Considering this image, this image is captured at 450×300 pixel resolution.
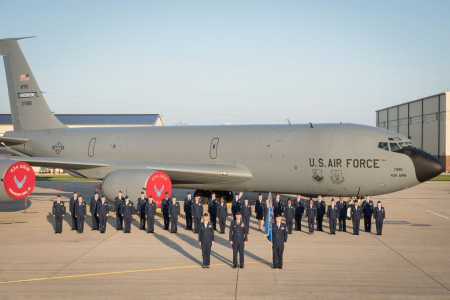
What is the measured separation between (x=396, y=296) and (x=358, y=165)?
429 inches

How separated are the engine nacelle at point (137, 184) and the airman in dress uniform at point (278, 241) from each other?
30.2 ft

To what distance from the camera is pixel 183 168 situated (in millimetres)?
23719

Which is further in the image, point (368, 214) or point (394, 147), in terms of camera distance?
point (394, 147)

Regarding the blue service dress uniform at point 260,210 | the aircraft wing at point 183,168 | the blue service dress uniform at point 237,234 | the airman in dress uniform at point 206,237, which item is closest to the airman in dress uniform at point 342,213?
the blue service dress uniform at point 260,210

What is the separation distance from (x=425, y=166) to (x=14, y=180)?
18679 millimetres

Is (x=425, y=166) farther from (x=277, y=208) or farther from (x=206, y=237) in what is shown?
(x=206, y=237)

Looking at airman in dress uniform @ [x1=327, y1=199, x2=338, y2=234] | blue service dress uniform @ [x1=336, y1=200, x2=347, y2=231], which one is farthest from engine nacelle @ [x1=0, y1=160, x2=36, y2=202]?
blue service dress uniform @ [x1=336, y1=200, x2=347, y2=231]

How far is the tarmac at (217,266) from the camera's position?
36.1 ft

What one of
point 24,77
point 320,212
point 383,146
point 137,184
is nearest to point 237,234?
point 320,212

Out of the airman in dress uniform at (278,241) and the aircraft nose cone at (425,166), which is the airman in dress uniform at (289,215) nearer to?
the airman in dress uniform at (278,241)

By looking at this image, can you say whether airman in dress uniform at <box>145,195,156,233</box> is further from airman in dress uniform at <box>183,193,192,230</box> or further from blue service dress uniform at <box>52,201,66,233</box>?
blue service dress uniform at <box>52,201,66,233</box>

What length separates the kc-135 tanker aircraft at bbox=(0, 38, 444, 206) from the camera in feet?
68.1

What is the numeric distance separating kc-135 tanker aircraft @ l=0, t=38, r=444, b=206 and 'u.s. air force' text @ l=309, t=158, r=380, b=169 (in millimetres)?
43

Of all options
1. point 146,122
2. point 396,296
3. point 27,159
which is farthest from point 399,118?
point 396,296
